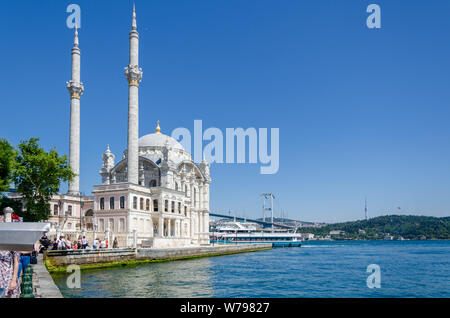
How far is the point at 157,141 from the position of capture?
59.7 metres

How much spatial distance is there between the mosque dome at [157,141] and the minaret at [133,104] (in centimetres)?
1279

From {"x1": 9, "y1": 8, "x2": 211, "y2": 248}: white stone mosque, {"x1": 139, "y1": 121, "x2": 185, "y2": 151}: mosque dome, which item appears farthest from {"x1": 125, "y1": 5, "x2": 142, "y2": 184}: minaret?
{"x1": 139, "y1": 121, "x2": 185, "y2": 151}: mosque dome

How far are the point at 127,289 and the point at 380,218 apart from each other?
173826 mm

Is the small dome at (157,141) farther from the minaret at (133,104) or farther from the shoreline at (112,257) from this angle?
the shoreline at (112,257)

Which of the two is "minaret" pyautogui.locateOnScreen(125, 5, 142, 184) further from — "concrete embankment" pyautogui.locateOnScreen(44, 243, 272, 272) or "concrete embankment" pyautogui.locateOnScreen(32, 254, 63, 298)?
"concrete embankment" pyautogui.locateOnScreen(32, 254, 63, 298)

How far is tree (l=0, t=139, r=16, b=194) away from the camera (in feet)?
101

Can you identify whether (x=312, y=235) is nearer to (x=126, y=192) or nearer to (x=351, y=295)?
(x=126, y=192)

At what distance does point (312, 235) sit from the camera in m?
180

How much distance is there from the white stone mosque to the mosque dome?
14 centimetres

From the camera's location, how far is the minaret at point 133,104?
150 ft

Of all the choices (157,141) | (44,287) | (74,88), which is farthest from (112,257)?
(157,141)

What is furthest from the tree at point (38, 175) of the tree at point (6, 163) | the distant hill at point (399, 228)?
the distant hill at point (399, 228)
